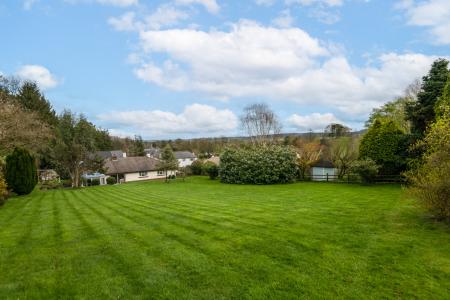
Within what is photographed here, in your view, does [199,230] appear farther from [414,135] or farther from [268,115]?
[268,115]

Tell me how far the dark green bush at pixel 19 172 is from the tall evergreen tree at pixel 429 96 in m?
28.1

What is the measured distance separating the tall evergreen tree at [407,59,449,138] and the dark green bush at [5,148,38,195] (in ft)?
92.1

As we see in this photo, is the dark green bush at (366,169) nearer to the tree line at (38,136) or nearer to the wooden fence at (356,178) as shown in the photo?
the wooden fence at (356,178)

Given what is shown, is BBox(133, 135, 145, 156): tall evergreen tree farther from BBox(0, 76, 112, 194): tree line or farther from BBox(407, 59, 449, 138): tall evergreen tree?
BBox(407, 59, 449, 138): tall evergreen tree

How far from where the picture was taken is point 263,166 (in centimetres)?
2859

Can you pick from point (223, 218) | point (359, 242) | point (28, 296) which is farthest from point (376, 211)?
point (28, 296)

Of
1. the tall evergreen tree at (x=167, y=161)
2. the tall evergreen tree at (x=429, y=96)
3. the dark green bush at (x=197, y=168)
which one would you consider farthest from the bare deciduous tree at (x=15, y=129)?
the tall evergreen tree at (x=429, y=96)

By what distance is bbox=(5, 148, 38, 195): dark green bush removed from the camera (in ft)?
73.7

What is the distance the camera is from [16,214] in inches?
540

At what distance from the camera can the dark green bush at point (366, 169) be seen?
Result: 22.0 metres

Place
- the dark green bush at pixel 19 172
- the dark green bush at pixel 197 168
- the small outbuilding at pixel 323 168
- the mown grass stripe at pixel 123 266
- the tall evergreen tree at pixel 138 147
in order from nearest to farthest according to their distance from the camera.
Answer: the mown grass stripe at pixel 123 266, the dark green bush at pixel 19 172, the small outbuilding at pixel 323 168, the dark green bush at pixel 197 168, the tall evergreen tree at pixel 138 147

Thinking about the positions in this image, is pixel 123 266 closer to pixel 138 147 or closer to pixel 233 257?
pixel 233 257

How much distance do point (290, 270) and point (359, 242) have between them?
251 centimetres

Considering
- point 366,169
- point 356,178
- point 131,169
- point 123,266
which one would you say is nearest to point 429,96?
point 366,169
